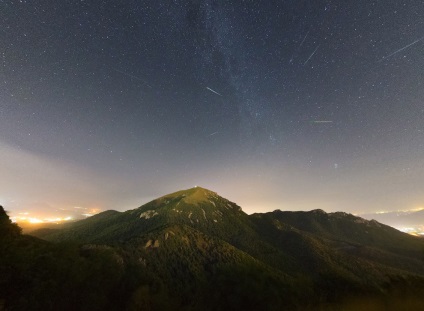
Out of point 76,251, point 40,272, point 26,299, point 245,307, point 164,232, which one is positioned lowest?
point 245,307

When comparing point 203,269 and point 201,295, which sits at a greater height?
point 203,269

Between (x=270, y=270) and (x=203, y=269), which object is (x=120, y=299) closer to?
(x=203, y=269)

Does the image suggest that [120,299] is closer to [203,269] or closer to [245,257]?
[203,269]

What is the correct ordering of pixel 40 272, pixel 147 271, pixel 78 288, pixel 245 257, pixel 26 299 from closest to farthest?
pixel 26 299
pixel 40 272
pixel 78 288
pixel 147 271
pixel 245 257

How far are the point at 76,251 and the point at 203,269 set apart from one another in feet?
294

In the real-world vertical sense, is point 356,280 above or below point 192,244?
below

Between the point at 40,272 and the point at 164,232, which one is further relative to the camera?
the point at 164,232

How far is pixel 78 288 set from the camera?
305 ft

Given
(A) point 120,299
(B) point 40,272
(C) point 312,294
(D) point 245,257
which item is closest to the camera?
(B) point 40,272

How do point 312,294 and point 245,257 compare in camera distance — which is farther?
point 245,257

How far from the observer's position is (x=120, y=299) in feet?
346

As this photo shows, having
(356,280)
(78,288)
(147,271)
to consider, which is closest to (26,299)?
(78,288)

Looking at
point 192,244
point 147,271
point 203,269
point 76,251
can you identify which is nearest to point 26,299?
point 76,251

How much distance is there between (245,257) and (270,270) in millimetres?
21831
